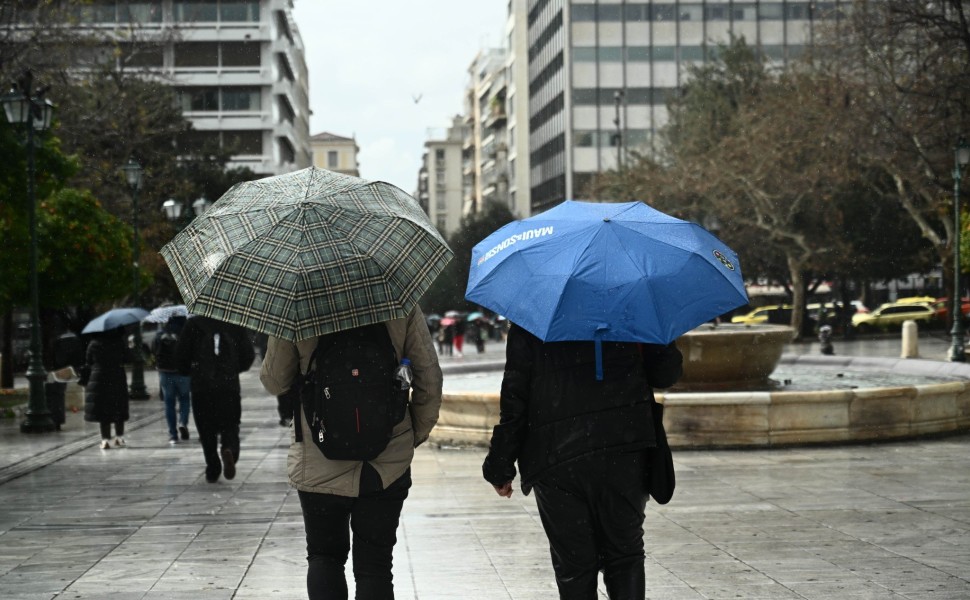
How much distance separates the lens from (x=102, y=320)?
13977 mm

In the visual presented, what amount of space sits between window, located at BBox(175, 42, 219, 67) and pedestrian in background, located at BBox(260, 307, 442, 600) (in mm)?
76052

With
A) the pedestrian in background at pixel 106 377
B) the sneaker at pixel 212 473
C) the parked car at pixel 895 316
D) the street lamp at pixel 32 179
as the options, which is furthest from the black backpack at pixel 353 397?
the parked car at pixel 895 316

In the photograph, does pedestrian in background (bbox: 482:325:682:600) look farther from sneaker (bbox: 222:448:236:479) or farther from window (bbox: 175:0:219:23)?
window (bbox: 175:0:219:23)

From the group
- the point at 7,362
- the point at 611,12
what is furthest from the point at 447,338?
the point at 611,12

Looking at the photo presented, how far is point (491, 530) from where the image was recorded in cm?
852

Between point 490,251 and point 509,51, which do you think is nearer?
point 490,251

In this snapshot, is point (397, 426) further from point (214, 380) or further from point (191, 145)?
point (191, 145)

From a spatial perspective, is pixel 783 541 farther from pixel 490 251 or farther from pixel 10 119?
pixel 10 119

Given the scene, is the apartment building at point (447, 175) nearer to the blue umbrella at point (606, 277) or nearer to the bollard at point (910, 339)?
the bollard at point (910, 339)

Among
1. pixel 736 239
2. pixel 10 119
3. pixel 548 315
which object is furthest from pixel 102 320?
pixel 736 239

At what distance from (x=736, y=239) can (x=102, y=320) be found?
1424 inches

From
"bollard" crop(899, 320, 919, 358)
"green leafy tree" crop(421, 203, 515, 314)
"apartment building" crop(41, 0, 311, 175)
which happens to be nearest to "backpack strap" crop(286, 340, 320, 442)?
"bollard" crop(899, 320, 919, 358)

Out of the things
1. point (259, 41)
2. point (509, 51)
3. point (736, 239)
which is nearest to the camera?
point (736, 239)

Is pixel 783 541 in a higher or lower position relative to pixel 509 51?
lower
